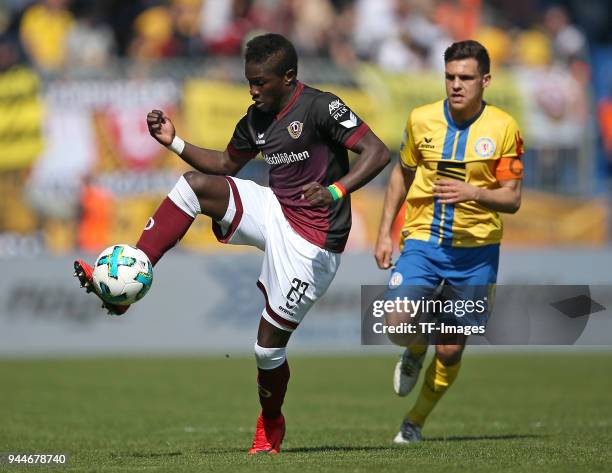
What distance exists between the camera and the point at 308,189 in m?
7.21

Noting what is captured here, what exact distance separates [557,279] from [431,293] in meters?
10.8

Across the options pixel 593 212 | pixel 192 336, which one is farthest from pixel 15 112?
pixel 593 212

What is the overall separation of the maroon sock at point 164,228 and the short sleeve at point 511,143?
243cm

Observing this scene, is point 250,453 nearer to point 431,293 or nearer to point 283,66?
point 431,293

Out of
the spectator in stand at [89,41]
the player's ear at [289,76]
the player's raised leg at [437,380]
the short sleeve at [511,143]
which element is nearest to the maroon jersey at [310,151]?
the player's ear at [289,76]

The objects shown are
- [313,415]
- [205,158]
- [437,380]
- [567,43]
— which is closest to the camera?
[205,158]

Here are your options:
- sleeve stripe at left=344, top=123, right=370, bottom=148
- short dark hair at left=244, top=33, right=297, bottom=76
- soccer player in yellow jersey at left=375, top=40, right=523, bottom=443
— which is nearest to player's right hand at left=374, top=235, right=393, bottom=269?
soccer player in yellow jersey at left=375, top=40, right=523, bottom=443

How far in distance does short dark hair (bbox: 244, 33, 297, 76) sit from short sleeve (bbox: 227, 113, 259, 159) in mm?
588

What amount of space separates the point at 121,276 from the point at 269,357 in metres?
1.35

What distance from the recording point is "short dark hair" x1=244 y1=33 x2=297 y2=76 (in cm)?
771

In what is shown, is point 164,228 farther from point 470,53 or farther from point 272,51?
point 470,53

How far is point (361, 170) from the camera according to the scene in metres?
7.55

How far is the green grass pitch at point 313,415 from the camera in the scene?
24.4ft

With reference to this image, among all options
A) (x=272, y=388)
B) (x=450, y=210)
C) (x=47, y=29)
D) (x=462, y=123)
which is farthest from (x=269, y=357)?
(x=47, y=29)
